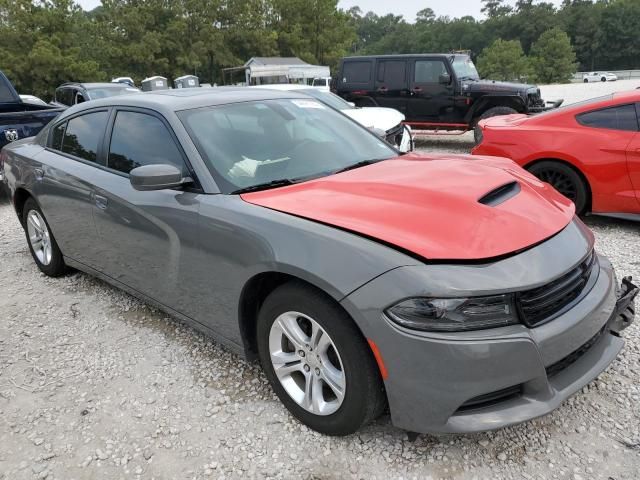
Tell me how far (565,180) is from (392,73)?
6861 millimetres

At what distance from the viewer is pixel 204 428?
2.54m

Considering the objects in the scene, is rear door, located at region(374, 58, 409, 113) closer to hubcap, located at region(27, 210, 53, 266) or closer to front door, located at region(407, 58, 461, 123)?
front door, located at region(407, 58, 461, 123)

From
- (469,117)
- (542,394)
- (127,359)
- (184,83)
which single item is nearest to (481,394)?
(542,394)

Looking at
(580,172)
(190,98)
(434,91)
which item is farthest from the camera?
(434,91)

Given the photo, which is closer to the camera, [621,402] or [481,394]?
[481,394]

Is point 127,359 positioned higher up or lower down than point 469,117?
lower down

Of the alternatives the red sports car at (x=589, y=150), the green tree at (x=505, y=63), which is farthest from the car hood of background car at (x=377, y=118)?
the green tree at (x=505, y=63)

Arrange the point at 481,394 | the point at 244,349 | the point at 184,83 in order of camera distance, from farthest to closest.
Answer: the point at 184,83 < the point at 244,349 < the point at 481,394

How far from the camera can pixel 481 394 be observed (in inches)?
75.4

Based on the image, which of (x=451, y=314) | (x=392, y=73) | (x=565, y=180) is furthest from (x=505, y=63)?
(x=451, y=314)

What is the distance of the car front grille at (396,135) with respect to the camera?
25.7ft

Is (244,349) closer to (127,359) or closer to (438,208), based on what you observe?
(127,359)

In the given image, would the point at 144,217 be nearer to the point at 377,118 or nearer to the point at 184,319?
the point at 184,319

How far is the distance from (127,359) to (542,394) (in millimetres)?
2472
